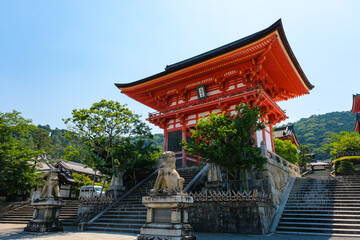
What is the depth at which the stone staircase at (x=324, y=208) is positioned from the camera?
31.7 feet

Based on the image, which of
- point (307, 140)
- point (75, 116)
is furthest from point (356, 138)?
point (307, 140)

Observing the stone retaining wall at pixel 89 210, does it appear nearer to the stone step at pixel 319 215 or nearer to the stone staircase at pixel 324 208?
the stone staircase at pixel 324 208

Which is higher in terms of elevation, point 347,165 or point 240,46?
point 240,46

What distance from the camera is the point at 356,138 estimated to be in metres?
22.2

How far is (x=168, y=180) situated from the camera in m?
7.30

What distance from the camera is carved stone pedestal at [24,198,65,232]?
1076 cm

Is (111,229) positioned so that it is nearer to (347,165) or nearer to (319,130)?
(347,165)

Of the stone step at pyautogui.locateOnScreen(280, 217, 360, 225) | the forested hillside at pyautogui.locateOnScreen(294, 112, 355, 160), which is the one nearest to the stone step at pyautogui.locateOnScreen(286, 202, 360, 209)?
the stone step at pyautogui.locateOnScreen(280, 217, 360, 225)

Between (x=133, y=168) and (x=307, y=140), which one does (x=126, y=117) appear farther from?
(x=307, y=140)

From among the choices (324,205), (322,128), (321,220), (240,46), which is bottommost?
(321,220)

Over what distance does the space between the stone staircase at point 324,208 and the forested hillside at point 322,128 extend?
65.0m

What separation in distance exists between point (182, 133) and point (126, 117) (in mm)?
5755

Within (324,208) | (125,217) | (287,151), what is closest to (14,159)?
(125,217)

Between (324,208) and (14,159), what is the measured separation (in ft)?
63.9
